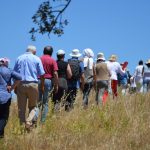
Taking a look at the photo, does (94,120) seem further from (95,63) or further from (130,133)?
(95,63)

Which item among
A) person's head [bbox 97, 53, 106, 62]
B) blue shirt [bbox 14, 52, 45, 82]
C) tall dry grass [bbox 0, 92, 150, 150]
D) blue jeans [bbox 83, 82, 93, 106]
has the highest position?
person's head [bbox 97, 53, 106, 62]

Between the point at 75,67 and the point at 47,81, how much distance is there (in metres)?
1.73

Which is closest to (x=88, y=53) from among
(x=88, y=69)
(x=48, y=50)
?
(x=88, y=69)

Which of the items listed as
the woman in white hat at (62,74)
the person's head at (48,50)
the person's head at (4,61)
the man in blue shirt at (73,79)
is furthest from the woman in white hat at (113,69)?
the person's head at (4,61)

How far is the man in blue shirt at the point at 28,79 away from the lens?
1059 cm

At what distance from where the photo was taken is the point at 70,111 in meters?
11.6

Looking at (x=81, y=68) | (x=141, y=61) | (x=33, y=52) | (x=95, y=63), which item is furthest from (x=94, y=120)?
(x=141, y=61)

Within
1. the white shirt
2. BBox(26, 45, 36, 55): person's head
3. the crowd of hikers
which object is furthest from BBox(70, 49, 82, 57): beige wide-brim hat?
the white shirt

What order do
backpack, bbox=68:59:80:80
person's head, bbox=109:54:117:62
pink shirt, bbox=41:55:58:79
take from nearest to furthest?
pink shirt, bbox=41:55:58:79 → backpack, bbox=68:59:80:80 → person's head, bbox=109:54:117:62

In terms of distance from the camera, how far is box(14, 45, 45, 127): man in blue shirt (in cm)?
1059

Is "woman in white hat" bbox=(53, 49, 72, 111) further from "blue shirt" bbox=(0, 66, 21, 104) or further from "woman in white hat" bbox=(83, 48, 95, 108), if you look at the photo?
"blue shirt" bbox=(0, 66, 21, 104)

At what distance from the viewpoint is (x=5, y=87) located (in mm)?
9562

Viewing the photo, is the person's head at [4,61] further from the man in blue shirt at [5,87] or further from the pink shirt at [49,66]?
the pink shirt at [49,66]

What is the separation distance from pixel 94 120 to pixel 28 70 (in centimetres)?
164
